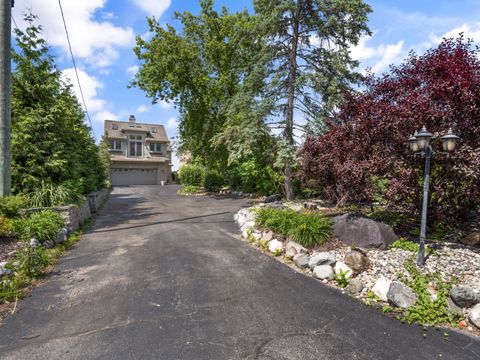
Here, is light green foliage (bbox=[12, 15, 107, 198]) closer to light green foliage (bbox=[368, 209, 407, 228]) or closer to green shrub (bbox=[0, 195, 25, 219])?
green shrub (bbox=[0, 195, 25, 219])

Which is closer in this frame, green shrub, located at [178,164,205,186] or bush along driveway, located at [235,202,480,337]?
bush along driveway, located at [235,202,480,337]

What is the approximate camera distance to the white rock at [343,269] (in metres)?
4.27

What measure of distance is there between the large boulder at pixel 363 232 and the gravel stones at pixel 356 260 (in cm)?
62

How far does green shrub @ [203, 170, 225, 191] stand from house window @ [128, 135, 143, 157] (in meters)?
15.0

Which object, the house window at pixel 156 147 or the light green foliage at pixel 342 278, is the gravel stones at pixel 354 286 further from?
the house window at pixel 156 147

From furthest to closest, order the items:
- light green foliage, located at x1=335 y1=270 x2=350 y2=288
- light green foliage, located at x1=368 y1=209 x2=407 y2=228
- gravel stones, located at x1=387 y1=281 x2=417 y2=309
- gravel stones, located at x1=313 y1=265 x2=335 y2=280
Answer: light green foliage, located at x1=368 y1=209 x2=407 y2=228, gravel stones, located at x1=313 y1=265 x2=335 y2=280, light green foliage, located at x1=335 y1=270 x2=350 y2=288, gravel stones, located at x1=387 y1=281 x2=417 y2=309

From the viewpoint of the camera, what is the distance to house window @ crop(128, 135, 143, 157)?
102ft

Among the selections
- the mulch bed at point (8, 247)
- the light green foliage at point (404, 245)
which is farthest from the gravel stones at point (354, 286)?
the mulch bed at point (8, 247)

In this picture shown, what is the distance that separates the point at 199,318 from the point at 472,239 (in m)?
5.22

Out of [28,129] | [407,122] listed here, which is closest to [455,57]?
[407,122]

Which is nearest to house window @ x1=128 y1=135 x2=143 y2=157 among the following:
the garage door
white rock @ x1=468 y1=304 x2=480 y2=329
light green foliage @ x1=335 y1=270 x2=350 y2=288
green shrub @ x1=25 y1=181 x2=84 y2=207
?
the garage door

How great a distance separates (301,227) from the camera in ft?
18.2

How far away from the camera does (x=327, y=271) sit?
444 centimetres

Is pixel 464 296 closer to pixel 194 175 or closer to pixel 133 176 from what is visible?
pixel 194 175
